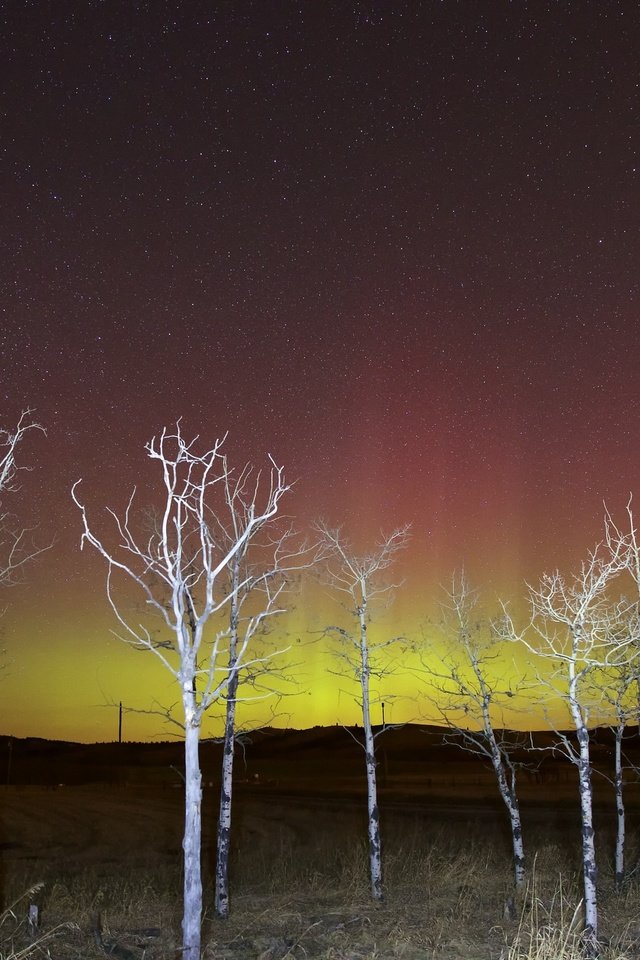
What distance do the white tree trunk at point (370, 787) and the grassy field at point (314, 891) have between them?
2.62ft

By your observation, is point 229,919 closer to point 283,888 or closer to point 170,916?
point 170,916

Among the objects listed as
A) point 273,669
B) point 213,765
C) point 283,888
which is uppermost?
point 273,669

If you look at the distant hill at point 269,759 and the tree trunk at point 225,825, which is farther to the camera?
the distant hill at point 269,759

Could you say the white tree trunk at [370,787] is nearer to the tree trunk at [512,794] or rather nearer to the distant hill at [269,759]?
the tree trunk at [512,794]

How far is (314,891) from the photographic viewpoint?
22797mm

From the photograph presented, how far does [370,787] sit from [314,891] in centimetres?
328

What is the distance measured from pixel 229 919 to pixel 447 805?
1512 inches

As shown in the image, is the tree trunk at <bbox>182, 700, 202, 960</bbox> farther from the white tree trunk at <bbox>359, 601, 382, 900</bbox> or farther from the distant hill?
the distant hill

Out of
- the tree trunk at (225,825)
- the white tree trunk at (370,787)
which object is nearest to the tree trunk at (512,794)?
the white tree trunk at (370,787)

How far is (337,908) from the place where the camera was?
20641 millimetres

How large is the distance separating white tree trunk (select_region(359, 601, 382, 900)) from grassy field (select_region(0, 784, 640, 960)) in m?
0.80

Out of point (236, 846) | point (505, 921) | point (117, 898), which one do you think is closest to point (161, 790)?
point (236, 846)

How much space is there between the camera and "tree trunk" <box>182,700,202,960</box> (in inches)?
492

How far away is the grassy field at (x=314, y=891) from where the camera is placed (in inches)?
629
